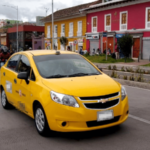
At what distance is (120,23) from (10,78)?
3003cm

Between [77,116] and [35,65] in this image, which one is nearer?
[77,116]

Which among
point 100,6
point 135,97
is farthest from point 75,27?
point 135,97

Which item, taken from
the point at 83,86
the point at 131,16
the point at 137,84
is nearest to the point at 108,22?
the point at 131,16

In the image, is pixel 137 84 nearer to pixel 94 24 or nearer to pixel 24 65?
pixel 24 65

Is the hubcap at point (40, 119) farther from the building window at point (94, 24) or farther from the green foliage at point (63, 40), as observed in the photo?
the green foliage at point (63, 40)

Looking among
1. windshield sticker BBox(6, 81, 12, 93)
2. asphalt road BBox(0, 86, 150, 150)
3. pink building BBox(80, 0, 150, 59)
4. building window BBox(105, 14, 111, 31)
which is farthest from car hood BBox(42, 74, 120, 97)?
building window BBox(105, 14, 111, 31)

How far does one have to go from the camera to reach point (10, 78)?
23.4 ft

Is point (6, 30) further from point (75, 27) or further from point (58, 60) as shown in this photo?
point (58, 60)

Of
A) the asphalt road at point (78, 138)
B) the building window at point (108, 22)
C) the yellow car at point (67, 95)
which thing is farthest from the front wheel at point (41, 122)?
the building window at point (108, 22)

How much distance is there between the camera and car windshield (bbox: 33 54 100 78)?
5.92 metres

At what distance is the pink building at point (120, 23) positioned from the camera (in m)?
32.0

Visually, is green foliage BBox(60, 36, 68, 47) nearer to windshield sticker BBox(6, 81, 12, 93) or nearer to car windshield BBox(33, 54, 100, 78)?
windshield sticker BBox(6, 81, 12, 93)

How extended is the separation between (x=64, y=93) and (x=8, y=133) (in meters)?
1.56

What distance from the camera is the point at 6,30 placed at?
82500 millimetres
